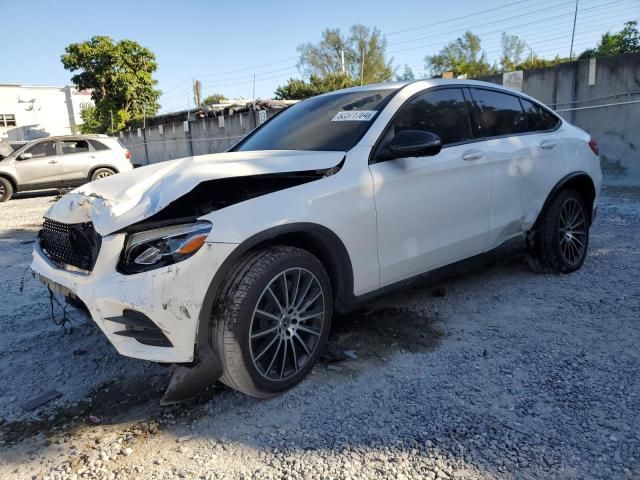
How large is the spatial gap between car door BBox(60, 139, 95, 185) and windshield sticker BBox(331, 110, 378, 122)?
11.3 metres

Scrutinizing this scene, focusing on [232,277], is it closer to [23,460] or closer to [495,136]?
[23,460]

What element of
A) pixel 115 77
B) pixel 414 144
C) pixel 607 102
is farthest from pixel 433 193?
pixel 115 77

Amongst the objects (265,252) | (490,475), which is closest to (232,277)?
(265,252)

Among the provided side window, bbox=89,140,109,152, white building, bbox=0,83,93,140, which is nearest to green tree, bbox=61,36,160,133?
white building, bbox=0,83,93,140

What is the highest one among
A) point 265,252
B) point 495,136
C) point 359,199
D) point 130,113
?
point 130,113

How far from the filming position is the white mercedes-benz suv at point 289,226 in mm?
2422

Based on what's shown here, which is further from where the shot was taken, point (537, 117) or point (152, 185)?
point (537, 117)

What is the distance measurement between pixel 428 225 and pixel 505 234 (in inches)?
39.7

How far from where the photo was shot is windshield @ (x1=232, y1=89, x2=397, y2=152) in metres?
3.29

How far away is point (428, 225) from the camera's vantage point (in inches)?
134

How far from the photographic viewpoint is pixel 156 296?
233 cm

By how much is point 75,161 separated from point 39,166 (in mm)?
842

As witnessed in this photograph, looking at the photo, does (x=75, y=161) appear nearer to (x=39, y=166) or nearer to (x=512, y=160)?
(x=39, y=166)

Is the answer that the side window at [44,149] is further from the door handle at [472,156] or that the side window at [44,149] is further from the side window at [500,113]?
the door handle at [472,156]
